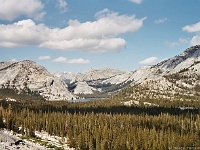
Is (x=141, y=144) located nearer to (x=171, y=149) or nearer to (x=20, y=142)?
(x=171, y=149)

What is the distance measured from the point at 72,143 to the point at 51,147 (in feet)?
61.0

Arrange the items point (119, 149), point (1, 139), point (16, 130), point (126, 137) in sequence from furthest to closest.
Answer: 1. point (16, 130)
2. point (126, 137)
3. point (119, 149)
4. point (1, 139)

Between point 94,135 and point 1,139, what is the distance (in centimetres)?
5698

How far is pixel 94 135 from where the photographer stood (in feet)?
623

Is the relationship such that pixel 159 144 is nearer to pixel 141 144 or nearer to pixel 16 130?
pixel 141 144

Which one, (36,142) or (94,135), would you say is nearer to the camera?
(36,142)

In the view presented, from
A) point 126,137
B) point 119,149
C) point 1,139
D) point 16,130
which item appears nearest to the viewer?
point 1,139

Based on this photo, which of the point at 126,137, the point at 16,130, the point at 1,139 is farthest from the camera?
the point at 16,130

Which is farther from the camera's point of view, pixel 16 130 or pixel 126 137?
pixel 16 130

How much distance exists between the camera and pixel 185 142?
17338 centimetres

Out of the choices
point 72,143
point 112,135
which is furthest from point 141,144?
point 72,143

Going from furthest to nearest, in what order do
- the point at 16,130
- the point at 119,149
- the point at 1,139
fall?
the point at 16,130, the point at 119,149, the point at 1,139

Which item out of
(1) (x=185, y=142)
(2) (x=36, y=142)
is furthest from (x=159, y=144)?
(2) (x=36, y=142)

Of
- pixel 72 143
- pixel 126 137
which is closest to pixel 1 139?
pixel 72 143
